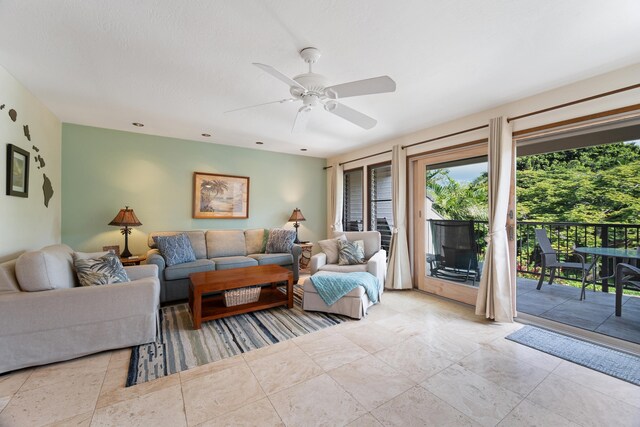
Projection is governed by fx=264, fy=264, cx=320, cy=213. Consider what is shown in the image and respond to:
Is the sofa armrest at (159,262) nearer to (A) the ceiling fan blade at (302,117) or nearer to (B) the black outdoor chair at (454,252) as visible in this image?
(A) the ceiling fan blade at (302,117)

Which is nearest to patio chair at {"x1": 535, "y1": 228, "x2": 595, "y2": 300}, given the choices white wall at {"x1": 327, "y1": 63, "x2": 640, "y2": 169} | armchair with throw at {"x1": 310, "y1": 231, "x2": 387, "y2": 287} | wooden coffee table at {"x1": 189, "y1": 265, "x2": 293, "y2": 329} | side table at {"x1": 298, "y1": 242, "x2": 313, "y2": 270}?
white wall at {"x1": 327, "y1": 63, "x2": 640, "y2": 169}

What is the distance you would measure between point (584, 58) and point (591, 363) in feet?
8.10

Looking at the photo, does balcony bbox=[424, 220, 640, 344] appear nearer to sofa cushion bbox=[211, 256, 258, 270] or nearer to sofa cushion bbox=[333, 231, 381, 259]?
sofa cushion bbox=[333, 231, 381, 259]

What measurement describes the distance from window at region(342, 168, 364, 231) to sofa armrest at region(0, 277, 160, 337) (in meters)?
3.80

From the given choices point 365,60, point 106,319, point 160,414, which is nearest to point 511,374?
point 160,414

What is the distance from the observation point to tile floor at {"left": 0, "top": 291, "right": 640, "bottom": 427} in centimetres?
158

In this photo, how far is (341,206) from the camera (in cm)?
554

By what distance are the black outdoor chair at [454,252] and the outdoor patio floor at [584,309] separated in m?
0.72

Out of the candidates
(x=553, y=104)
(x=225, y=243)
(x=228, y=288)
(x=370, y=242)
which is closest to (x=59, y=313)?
(x=228, y=288)

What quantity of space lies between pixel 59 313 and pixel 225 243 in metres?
2.45

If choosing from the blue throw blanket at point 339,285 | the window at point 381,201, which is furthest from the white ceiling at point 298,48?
the blue throw blanket at point 339,285

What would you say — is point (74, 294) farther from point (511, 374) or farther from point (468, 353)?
point (511, 374)

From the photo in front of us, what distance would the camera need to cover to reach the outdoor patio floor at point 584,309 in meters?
2.71

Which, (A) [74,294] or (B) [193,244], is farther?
(B) [193,244]
